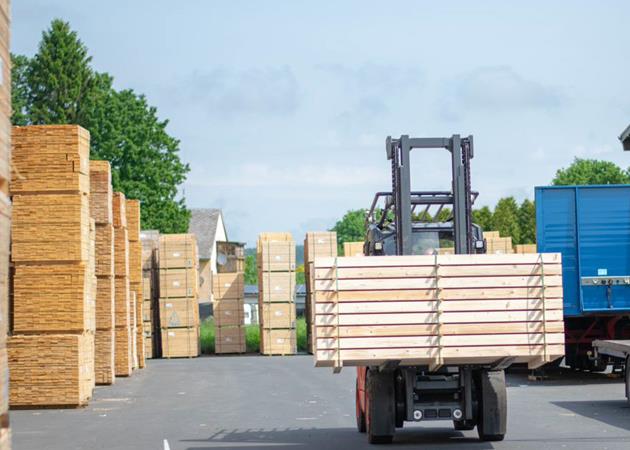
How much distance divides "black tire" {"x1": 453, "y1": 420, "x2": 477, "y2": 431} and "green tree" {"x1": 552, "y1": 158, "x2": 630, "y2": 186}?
8092cm

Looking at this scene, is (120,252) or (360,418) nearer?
(360,418)

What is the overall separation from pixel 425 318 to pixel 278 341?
2477 cm

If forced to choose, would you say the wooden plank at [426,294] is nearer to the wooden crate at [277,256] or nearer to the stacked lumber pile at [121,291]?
the stacked lumber pile at [121,291]

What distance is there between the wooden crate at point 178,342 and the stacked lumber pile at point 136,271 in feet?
13.4

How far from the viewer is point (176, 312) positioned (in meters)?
34.2

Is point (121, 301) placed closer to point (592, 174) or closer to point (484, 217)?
point (484, 217)

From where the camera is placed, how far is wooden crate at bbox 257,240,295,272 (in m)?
34.6

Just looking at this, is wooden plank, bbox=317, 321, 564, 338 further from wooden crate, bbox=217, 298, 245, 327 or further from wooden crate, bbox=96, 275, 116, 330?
wooden crate, bbox=217, 298, 245, 327

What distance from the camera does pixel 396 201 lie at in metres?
12.3

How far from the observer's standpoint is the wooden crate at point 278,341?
34.6 metres

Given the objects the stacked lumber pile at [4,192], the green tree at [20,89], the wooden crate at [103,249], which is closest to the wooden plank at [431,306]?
the stacked lumber pile at [4,192]

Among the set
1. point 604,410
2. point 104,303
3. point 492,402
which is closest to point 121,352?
point 104,303

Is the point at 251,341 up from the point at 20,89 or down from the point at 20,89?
down

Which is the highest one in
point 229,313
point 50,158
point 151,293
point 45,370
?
point 50,158
